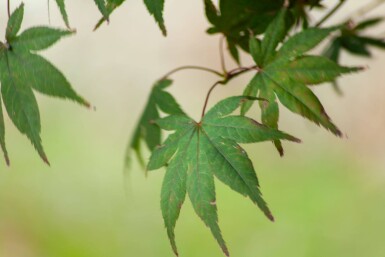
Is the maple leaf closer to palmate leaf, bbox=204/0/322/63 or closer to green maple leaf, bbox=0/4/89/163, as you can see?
palmate leaf, bbox=204/0/322/63

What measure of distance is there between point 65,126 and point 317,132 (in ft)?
3.93

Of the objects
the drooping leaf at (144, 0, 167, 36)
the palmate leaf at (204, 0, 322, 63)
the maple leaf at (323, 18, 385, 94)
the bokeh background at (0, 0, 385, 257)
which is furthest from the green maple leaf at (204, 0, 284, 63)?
the bokeh background at (0, 0, 385, 257)

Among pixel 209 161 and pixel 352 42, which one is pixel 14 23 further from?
pixel 352 42

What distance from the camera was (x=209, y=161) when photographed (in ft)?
3.08

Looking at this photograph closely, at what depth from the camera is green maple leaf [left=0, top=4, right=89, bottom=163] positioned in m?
0.90

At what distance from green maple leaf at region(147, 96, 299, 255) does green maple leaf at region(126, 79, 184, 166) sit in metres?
0.19

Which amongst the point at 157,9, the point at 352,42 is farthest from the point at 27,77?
the point at 352,42

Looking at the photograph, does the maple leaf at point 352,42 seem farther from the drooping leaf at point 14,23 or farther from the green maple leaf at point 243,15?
the drooping leaf at point 14,23

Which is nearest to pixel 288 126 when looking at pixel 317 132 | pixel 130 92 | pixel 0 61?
pixel 317 132

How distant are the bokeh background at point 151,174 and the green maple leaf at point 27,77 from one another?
69.0 inches

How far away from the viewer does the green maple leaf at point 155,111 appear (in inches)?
47.8

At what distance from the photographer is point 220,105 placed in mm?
974

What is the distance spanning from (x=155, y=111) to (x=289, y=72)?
372 mm

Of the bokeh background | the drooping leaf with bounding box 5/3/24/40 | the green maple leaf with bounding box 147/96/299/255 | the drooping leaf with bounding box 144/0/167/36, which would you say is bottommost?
the bokeh background
